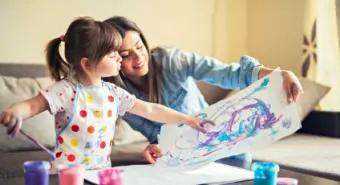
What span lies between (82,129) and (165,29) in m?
1.65

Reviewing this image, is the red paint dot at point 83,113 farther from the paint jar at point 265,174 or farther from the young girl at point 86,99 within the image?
the paint jar at point 265,174

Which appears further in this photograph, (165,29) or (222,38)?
(222,38)

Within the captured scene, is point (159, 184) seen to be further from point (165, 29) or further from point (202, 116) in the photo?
point (165, 29)

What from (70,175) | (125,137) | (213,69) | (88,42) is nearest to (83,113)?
(88,42)

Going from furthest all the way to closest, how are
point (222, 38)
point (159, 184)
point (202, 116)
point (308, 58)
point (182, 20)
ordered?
point (222, 38), point (182, 20), point (308, 58), point (202, 116), point (159, 184)

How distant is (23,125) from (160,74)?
566 millimetres

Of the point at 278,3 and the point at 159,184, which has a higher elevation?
the point at 278,3

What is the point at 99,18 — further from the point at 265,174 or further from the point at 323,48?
the point at 265,174

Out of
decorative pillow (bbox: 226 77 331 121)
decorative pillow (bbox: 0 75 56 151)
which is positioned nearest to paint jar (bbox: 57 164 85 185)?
decorative pillow (bbox: 0 75 56 151)

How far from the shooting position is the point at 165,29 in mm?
2695

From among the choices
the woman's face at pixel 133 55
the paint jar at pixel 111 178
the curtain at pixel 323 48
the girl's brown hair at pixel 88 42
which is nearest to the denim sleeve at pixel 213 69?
the woman's face at pixel 133 55

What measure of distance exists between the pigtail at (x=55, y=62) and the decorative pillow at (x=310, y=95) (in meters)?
1.44

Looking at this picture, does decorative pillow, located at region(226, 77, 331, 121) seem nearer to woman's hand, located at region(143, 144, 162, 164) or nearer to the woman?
the woman

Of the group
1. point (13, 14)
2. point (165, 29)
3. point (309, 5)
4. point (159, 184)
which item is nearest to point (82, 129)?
point (159, 184)
